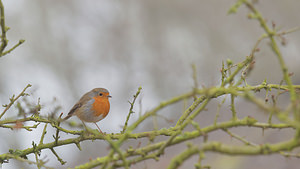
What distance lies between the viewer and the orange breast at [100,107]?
10.4ft

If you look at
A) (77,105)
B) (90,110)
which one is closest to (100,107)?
(90,110)

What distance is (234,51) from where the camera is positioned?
9820mm

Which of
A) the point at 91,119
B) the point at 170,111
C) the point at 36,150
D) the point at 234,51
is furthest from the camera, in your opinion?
the point at 234,51

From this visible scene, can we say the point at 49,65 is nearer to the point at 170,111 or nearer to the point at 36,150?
the point at 170,111

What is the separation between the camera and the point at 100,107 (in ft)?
10.5

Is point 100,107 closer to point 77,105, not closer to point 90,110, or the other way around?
point 90,110

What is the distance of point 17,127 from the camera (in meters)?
1.43

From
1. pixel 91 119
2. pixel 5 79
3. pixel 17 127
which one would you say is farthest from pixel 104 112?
pixel 5 79

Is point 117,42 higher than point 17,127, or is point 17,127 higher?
point 117,42

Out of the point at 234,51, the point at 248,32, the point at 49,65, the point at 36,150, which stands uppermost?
the point at 248,32

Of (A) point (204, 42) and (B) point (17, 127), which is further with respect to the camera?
(A) point (204, 42)

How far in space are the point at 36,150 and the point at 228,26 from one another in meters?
9.18

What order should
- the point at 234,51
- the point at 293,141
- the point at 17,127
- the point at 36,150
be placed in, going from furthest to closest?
the point at 234,51
the point at 36,150
the point at 17,127
the point at 293,141

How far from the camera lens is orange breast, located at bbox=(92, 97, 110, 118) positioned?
3.16 m
